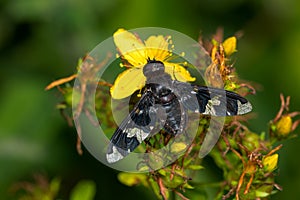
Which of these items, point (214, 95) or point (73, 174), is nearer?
point (214, 95)

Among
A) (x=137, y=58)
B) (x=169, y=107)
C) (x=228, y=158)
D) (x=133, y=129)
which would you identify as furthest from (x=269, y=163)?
(x=137, y=58)

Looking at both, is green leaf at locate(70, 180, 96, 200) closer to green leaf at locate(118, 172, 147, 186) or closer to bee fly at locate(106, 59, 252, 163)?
green leaf at locate(118, 172, 147, 186)

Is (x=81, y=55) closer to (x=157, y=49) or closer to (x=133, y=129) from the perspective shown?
(x=157, y=49)

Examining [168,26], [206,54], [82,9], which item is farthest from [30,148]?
[206,54]

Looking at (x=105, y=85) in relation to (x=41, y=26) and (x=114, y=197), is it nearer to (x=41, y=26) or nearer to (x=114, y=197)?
(x=114, y=197)

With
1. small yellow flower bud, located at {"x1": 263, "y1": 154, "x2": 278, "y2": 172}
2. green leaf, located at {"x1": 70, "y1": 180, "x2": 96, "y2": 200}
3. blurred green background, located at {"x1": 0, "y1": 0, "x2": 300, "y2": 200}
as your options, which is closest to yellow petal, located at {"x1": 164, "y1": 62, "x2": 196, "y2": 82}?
small yellow flower bud, located at {"x1": 263, "y1": 154, "x2": 278, "y2": 172}

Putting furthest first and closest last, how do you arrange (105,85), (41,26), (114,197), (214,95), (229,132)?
(41,26) → (114,197) → (105,85) → (229,132) → (214,95)

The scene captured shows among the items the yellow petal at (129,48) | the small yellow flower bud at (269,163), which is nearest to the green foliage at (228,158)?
the small yellow flower bud at (269,163)
